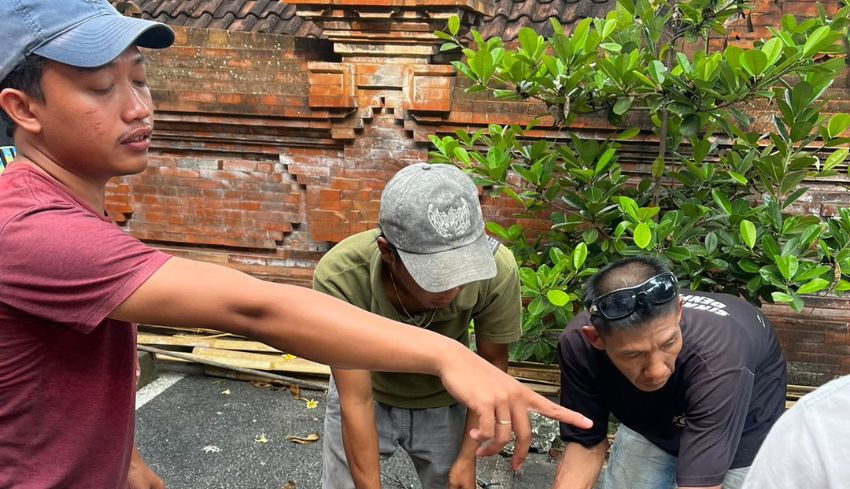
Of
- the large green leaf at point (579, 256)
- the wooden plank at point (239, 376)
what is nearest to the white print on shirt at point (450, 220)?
the large green leaf at point (579, 256)

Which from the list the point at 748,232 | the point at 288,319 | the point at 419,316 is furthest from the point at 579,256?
the point at 288,319

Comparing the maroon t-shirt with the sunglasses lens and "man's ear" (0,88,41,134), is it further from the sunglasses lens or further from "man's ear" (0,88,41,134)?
the sunglasses lens

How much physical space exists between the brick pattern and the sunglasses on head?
213cm

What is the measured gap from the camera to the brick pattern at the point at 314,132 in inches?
158

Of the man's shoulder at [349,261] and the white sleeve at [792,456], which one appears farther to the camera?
the man's shoulder at [349,261]

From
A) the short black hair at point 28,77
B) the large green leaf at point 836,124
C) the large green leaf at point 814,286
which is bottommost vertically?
the large green leaf at point 814,286

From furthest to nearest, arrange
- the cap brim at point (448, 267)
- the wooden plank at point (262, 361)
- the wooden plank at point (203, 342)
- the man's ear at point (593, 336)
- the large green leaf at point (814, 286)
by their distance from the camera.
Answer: the wooden plank at point (203, 342) → the wooden plank at point (262, 361) → the large green leaf at point (814, 286) → the man's ear at point (593, 336) → the cap brim at point (448, 267)

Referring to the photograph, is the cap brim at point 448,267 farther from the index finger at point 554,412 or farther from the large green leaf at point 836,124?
the large green leaf at point 836,124

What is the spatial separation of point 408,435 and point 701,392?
989 mm

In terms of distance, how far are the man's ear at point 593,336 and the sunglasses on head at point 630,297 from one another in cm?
16

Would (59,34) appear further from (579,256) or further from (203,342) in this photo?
(203,342)

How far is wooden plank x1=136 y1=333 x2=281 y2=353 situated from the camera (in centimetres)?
451

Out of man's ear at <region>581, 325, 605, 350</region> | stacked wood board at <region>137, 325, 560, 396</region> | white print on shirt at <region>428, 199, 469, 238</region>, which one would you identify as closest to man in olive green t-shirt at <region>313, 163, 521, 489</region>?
white print on shirt at <region>428, 199, 469, 238</region>

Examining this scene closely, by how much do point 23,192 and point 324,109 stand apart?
3.45 metres
